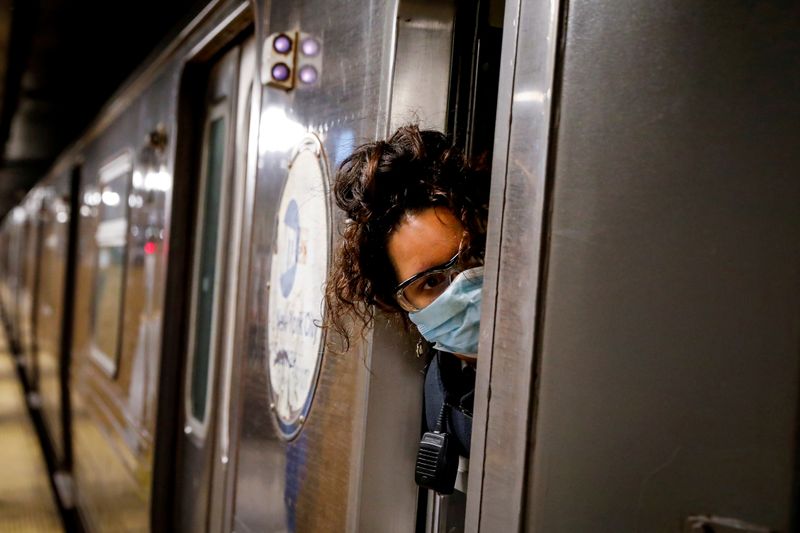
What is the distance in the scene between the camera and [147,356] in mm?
3025

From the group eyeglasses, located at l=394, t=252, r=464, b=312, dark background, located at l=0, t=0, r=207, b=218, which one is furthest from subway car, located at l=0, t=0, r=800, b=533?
dark background, located at l=0, t=0, r=207, b=218

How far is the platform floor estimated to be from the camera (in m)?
5.15

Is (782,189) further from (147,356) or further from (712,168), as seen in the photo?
(147,356)

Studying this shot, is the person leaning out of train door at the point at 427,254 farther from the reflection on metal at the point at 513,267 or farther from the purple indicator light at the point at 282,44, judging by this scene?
the purple indicator light at the point at 282,44

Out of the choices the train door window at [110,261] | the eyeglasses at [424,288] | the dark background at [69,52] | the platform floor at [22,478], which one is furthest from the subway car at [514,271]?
the platform floor at [22,478]

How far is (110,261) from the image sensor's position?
411 centimetres

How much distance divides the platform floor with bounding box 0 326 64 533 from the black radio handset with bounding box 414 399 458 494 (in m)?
4.73

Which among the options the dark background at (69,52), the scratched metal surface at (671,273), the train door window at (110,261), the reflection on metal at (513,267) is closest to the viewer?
the scratched metal surface at (671,273)

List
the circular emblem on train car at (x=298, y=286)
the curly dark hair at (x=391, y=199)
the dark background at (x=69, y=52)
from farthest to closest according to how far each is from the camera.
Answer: the dark background at (x=69, y=52) → the circular emblem on train car at (x=298, y=286) → the curly dark hair at (x=391, y=199)

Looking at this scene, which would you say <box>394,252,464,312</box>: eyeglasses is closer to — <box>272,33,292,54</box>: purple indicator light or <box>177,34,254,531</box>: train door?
<box>272,33,292,54</box>: purple indicator light

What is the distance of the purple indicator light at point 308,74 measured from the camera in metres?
1.74

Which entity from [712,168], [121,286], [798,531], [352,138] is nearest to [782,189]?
[712,168]

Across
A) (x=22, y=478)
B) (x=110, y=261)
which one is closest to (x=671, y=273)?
(x=110, y=261)

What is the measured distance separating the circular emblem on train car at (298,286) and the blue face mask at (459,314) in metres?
0.38
